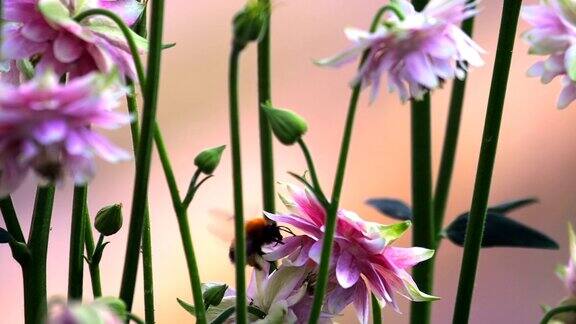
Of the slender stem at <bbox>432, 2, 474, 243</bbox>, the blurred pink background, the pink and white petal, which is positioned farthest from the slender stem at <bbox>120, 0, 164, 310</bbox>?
the blurred pink background

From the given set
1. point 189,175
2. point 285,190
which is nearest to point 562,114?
point 189,175

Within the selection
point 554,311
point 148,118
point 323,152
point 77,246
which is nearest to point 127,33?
point 148,118

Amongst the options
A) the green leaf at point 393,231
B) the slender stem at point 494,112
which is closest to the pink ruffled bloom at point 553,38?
the slender stem at point 494,112

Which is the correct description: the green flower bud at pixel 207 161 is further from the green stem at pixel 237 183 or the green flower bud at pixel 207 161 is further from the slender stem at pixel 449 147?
the slender stem at pixel 449 147

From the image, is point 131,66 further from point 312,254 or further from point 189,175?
point 189,175

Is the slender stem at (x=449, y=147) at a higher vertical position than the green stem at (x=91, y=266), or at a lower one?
higher
